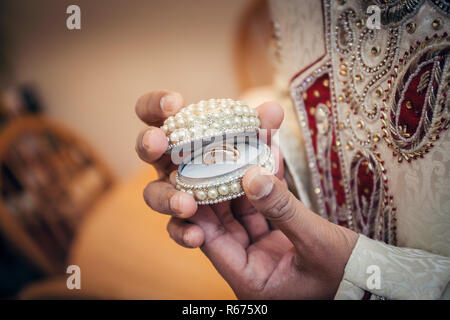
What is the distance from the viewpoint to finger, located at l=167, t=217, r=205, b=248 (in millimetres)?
617

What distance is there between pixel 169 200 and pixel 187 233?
3.6 inches

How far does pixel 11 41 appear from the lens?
225cm

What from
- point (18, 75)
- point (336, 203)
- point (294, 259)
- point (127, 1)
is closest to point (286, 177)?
point (336, 203)

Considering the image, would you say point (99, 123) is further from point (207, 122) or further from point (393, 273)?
point (393, 273)

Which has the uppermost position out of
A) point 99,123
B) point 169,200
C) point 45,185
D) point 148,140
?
point 148,140

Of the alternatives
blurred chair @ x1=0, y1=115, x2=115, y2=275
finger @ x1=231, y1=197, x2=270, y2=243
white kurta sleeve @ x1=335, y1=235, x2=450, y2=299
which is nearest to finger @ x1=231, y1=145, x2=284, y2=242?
finger @ x1=231, y1=197, x2=270, y2=243

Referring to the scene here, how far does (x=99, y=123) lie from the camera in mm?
2168

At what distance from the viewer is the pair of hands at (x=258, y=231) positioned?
1.63 ft

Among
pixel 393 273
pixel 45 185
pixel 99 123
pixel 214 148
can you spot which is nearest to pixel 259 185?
pixel 214 148

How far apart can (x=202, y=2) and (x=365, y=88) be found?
1162 millimetres

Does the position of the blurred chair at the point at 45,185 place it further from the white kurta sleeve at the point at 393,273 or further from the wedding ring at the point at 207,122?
the white kurta sleeve at the point at 393,273
